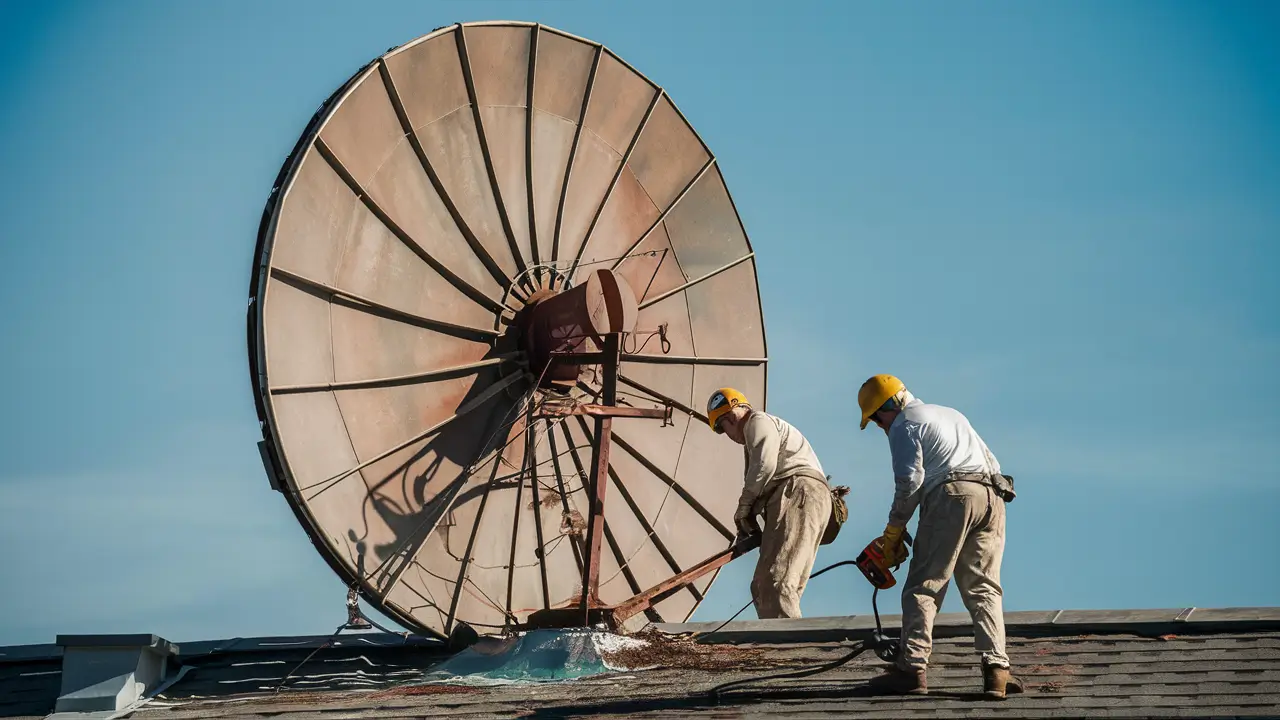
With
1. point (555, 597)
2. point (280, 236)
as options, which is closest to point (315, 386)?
point (280, 236)

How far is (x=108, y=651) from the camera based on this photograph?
9500 millimetres

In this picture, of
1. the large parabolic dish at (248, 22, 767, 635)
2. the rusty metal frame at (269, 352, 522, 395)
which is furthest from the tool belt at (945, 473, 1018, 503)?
the rusty metal frame at (269, 352, 522, 395)

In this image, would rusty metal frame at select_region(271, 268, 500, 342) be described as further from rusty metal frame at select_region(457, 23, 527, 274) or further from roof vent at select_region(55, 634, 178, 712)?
roof vent at select_region(55, 634, 178, 712)

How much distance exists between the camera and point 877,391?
8594 mm

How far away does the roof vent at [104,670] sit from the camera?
29.9ft

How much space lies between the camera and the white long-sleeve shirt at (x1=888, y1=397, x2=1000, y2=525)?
809 centimetres

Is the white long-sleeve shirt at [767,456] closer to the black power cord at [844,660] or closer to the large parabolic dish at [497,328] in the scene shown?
the large parabolic dish at [497,328]

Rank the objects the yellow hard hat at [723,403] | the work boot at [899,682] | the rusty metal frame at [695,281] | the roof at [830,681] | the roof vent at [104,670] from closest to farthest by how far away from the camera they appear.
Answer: the roof at [830,681] < the work boot at [899,682] < the roof vent at [104,670] < the yellow hard hat at [723,403] < the rusty metal frame at [695,281]

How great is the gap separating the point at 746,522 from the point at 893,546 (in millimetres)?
3504

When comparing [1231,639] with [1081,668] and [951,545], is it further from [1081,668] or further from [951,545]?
[951,545]

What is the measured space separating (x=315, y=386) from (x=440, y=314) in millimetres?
1550

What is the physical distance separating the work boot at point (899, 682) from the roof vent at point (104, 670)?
4.43m

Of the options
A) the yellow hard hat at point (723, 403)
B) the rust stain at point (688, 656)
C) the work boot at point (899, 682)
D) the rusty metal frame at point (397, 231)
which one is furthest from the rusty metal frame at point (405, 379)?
Answer: the work boot at point (899, 682)

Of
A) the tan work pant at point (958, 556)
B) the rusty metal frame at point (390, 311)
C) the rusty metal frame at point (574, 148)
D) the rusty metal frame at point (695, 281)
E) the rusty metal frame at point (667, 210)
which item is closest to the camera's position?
the tan work pant at point (958, 556)
